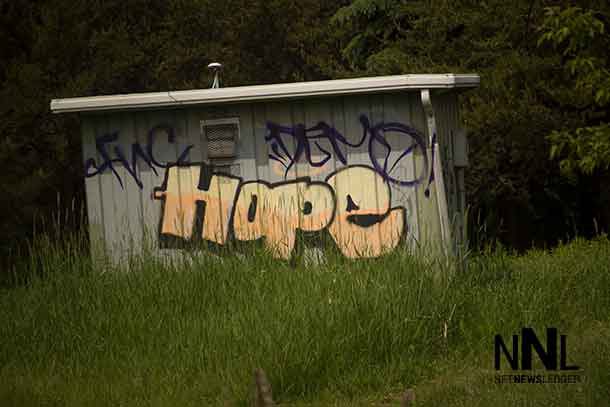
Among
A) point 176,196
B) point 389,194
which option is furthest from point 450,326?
point 176,196

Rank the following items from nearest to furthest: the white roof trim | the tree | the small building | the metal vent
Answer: the white roof trim
the small building
the metal vent
the tree

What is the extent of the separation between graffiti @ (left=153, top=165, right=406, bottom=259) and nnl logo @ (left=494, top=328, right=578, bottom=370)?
1.72 metres

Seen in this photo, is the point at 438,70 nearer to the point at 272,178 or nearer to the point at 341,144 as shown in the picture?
the point at 341,144

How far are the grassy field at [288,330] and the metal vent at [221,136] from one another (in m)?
1.01

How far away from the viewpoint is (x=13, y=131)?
1636 cm

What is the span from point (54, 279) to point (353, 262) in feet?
8.52

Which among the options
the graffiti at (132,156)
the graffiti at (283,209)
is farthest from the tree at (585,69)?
the graffiti at (132,156)

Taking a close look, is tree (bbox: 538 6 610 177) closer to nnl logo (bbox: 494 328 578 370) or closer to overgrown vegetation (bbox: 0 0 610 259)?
overgrown vegetation (bbox: 0 0 610 259)

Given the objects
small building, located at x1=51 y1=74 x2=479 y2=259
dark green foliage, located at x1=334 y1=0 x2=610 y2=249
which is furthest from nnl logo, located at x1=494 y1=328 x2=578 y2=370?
dark green foliage, located at x1=334 y1=0 x2=610 y2=249

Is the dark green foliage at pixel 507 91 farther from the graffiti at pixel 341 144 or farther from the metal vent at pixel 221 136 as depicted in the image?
the metal vent at pixel 221 136

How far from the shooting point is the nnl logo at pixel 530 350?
6.86 m

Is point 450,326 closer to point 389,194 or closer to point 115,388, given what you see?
point 389,194

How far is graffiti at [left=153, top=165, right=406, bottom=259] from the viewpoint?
8797mm

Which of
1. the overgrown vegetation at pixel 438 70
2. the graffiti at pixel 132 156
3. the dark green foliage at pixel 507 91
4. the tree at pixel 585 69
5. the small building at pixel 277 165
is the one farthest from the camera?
the dark green foliage at pixel 507 91
